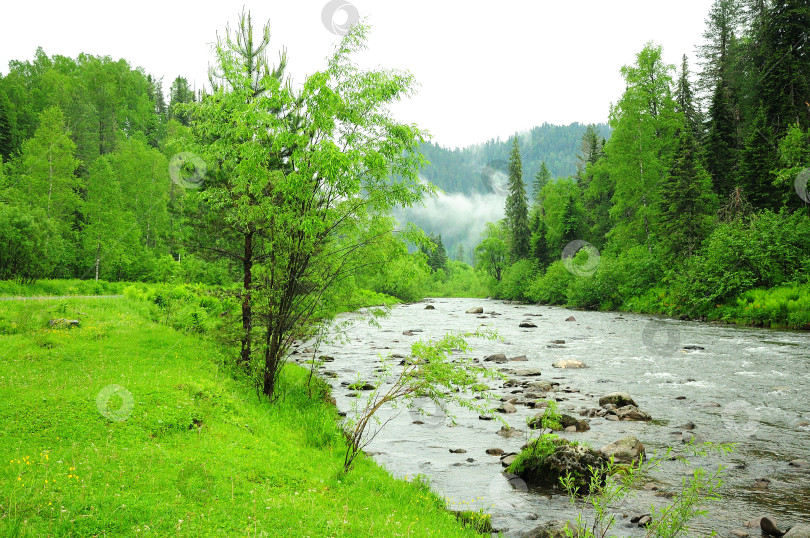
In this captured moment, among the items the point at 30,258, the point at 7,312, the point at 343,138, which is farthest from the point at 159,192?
the point at 343,138

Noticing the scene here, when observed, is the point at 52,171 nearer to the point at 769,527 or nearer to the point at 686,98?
the point at 769,527

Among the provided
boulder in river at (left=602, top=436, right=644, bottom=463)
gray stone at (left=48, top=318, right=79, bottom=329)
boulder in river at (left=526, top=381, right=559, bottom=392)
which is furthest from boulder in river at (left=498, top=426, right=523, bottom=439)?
gray stone at (left=48, top=318, right=79, bottom=329)

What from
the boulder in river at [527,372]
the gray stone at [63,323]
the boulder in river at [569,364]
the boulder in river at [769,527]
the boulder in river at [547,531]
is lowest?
the boulder in river at [527,372]

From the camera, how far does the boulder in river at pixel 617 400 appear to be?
14.0m

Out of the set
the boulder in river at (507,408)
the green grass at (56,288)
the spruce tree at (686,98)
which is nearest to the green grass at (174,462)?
the boulder in river at (507,408)

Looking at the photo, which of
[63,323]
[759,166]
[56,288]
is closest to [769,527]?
[63,323]

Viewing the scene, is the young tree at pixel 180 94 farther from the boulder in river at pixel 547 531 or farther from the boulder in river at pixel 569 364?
the boulder in river at pixel 547 531

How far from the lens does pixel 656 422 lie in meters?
12.4
